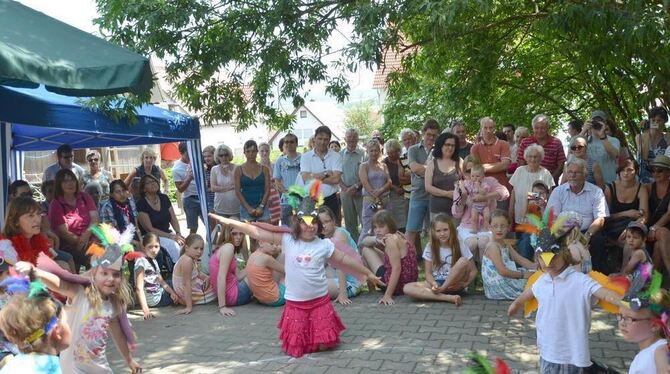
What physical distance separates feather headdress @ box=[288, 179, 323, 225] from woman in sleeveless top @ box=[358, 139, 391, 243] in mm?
3078

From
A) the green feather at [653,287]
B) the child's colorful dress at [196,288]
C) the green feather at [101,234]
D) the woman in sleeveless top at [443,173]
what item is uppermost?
the woman in sleeveless top at [443,173]

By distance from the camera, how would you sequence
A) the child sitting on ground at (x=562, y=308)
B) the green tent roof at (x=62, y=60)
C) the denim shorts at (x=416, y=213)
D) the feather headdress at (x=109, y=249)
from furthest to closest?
1. the denim shorts at (x=416, y=213)
2. the green tent roof at (x=62, y=60)
3. the feather headdress at (x=109, y=249)
4. the child sitting on ground at (x=562, y=308)

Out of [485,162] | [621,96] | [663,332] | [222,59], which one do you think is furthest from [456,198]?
[621,96]

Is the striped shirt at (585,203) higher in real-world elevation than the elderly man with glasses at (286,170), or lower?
lower

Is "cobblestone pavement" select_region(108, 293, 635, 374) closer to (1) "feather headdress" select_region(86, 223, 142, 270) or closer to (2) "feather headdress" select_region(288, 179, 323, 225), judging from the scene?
(2) "feather headdress" select_region(288, 179, 323, 225)

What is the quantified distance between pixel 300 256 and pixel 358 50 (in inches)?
78.0

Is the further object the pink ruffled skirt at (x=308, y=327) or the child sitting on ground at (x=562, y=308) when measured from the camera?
the pink ruffled skirt at (x=308, y=327)

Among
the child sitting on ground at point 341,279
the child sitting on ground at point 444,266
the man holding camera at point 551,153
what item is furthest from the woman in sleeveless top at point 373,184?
the man holding camera at point 551,153

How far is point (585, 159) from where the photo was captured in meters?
7.68

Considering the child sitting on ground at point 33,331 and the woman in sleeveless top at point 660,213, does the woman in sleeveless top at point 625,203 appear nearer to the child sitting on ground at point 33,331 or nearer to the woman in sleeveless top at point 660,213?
the woman in sleeveless top at point 660,213

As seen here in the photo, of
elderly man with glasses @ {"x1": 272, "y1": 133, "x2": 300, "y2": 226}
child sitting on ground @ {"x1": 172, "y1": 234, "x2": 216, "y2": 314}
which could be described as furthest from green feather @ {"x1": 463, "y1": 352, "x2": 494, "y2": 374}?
elderly man with glasses @ {"x1": 272, "y1": 133, "x2": 300, "y2": 226}

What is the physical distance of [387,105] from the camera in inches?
627

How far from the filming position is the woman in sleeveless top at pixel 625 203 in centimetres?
675

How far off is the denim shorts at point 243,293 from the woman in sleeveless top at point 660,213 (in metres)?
4.68
